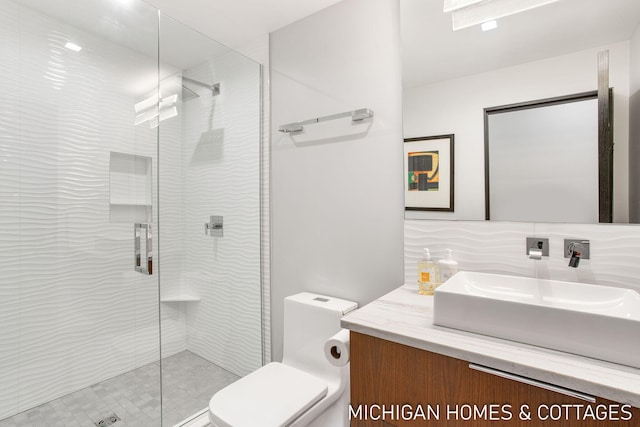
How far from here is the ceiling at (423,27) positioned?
1.06m

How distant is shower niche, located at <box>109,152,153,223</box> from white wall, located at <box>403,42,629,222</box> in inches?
53.0

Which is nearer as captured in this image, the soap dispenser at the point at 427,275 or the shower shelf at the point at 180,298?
the soap dispenser at the point at 427,275

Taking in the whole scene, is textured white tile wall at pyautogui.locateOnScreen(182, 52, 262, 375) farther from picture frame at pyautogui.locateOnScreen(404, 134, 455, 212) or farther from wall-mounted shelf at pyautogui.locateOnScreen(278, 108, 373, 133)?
picture frame at pyautogui.locateOnScreen(404, 134, 455, 212)

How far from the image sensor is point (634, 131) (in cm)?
99

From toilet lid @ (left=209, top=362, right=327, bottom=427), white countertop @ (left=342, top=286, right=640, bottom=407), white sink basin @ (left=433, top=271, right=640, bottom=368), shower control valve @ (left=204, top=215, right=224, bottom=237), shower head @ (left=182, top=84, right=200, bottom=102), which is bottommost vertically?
toilet lid @ (left=209, top=362, right=327, bottom=427)

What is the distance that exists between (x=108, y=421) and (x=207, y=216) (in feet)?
3.52

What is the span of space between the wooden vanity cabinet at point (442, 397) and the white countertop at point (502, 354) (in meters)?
0.03

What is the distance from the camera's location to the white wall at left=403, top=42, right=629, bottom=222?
1017 mm

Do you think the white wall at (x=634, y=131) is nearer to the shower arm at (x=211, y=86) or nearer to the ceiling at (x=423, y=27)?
the ceiling at (x=423, y=27)

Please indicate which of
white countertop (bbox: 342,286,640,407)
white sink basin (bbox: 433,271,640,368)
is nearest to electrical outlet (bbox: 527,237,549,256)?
white sink basin (bbox: 433,271,640,368)

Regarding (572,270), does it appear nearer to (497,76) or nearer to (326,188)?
(497,76)

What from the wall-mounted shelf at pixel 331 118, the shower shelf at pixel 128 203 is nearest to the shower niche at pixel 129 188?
the shower shelf at pixel 128 203

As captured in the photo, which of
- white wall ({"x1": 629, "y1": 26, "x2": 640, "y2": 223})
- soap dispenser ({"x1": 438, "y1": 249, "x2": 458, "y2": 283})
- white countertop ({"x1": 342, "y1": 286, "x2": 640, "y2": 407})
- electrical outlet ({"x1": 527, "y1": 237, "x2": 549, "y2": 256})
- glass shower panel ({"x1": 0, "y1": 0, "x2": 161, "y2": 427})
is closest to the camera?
white countertop ({"x1": 342, "y1": 286, "x2": 640, "y2": 407})

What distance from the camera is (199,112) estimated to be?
181cm
